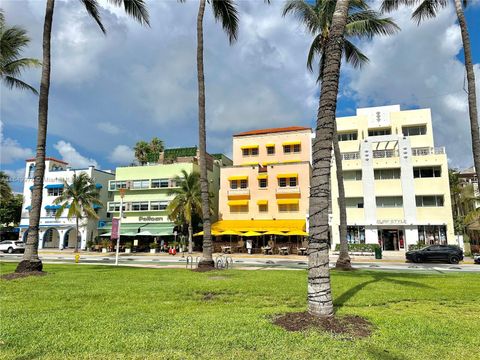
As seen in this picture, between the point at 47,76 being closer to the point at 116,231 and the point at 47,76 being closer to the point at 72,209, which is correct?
the point at 116,231

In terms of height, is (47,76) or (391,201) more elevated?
(47,76)

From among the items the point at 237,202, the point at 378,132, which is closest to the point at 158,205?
the point at 237,202

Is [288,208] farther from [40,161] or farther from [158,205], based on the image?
[40,161]

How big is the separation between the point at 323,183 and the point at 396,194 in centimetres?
3682

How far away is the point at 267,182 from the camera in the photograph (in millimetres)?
45625

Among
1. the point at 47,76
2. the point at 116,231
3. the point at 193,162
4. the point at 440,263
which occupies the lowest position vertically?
the point at 440,263

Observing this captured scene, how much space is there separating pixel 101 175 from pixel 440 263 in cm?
4816

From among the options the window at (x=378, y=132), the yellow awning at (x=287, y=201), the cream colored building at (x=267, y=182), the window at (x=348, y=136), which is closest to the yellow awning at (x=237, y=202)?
the cream colored building at (x=267, y=182)

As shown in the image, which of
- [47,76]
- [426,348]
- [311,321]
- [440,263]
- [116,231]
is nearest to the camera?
[426,348]

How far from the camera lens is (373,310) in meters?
7.83

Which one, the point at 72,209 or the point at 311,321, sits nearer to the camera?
the point at 311,321

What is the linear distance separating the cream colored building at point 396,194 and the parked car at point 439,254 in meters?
9.15

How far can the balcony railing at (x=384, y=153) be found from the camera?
40.9 m

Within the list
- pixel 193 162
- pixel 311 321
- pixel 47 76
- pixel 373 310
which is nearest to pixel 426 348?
pixel 311 321
